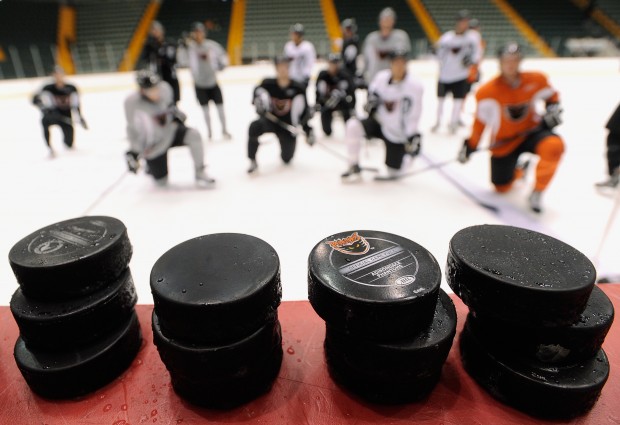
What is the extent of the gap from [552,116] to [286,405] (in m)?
2.60

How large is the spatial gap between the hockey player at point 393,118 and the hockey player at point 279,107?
0.64m

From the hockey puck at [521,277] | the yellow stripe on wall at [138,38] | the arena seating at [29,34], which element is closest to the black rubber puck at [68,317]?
the hockey puck at [521,277]

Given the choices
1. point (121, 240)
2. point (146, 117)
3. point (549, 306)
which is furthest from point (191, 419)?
point (146, 117)

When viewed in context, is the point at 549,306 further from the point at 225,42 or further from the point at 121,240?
the point at 225,42

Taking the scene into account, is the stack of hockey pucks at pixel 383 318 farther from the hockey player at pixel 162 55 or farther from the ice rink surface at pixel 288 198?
the hockey player at pixel 162 55

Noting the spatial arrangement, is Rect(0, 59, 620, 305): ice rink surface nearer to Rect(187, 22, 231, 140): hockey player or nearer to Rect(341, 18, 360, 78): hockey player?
Rect(187, 22, 231, 140): hockey player

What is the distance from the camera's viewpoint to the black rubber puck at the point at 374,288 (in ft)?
3.84

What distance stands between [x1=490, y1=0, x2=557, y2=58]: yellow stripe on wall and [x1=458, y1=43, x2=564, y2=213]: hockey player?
38.9ft

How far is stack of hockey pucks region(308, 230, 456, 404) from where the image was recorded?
1183mm

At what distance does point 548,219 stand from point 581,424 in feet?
6.05

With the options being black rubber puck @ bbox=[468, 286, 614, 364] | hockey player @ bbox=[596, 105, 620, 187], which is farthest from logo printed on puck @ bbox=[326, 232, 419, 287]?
hockey player @ bbox=[596, 105, 620, 187]

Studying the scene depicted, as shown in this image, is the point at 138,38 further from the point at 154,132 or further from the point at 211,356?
the point at 211,356

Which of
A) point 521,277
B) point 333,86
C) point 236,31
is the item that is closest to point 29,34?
point 236,31

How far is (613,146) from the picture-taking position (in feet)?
10.5
